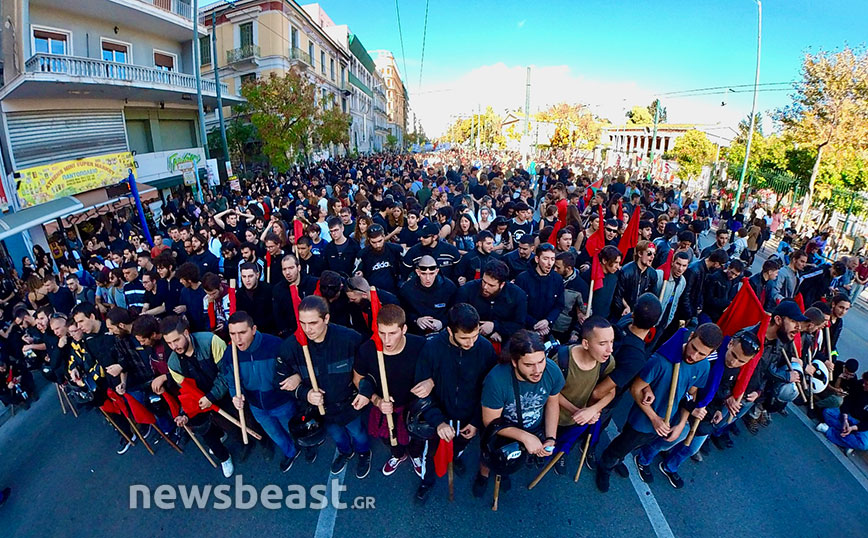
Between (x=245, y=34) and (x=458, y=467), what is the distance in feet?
113

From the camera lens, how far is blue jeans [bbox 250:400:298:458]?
3.98 meters

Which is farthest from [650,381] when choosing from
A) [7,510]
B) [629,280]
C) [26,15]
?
[26,15]

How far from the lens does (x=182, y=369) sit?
373cm

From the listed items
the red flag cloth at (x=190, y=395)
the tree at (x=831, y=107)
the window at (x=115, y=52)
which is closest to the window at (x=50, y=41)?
the window at (x=115, y=52)

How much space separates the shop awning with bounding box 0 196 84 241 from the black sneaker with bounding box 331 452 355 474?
21.7 feet

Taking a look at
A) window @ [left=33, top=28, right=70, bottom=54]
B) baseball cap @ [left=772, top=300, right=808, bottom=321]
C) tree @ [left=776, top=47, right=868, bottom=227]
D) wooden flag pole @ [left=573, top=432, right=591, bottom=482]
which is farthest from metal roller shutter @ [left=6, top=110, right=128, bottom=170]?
tree @ [left=776, top=47, right=868, bottom=227]

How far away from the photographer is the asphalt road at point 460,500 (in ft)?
11.9

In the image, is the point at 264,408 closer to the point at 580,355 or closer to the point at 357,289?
the point at 357,289

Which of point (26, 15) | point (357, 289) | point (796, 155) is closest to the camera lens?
point (357, 289)

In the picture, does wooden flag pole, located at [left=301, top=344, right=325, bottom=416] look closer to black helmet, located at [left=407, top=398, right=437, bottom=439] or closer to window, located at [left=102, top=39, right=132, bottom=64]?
black helmet, located at [left=407, top=398, right=437, bottom=439]

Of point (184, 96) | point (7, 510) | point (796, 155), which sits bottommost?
point (7, 510)

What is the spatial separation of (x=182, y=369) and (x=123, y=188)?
1124cm

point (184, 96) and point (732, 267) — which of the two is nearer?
point (732, 267)

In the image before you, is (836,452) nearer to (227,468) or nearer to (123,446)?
(227,468)
